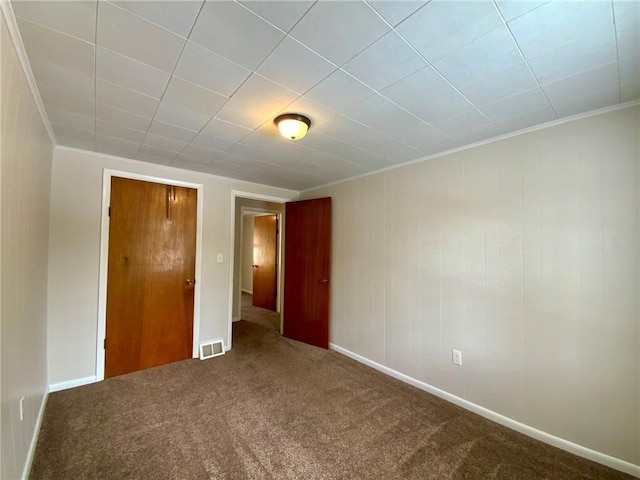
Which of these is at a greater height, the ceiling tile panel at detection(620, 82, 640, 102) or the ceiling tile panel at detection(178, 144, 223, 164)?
the ceiling tile panel at detection(620, 82, 640, 102)

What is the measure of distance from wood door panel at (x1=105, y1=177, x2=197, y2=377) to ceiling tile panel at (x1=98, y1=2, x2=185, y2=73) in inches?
77.8

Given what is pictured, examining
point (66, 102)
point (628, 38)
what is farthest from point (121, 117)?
point (628, 38)

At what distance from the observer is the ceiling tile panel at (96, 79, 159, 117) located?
61.2 inches

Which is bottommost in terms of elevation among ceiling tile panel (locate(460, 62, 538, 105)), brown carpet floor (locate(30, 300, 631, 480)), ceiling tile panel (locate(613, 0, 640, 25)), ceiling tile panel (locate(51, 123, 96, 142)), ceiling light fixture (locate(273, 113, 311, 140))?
brown carpet floor (locate(30, 300, 631, 480))

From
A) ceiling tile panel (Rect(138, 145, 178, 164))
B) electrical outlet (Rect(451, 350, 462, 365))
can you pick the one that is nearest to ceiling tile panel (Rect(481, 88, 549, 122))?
electrical outlet (Rect(451, 350, 462, 365))

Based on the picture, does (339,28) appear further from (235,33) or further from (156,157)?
(156,157)

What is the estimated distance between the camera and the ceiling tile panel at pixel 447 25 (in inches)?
40.7

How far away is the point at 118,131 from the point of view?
2.14m

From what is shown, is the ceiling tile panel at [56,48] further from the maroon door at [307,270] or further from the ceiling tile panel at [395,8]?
the maroon door at [307,270]

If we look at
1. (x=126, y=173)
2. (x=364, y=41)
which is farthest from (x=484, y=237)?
(x=126, y=173)

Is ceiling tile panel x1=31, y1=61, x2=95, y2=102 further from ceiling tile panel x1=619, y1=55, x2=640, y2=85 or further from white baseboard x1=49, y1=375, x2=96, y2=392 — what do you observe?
ceiling tile panel x1=619, y1=55, x2=640, y2=85

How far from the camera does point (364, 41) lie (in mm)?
1190

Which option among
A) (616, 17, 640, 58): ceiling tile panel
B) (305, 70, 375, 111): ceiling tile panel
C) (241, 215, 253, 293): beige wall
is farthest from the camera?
(241, 215, 253, 293): beige wall

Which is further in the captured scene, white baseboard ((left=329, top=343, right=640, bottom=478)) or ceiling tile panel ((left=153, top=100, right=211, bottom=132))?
ceiling tile panel ((left=153, top=100, right=211, bottom=132))
